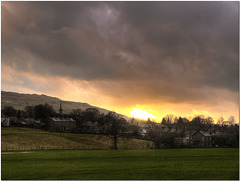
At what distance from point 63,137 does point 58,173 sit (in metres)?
75.3

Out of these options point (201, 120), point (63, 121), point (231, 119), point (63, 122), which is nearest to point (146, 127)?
point (201, 120)

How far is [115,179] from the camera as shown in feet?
80.3

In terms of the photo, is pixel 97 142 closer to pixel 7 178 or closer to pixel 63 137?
pixel 63 137

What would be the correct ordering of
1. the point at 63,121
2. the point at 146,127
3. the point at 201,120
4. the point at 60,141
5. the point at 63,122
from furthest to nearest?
the point at 63,121
the point at 63,122
the point at 201,120
the point at 146,127
the point at 60,141

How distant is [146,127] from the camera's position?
12769 cm

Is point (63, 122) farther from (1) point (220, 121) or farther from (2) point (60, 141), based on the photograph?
(1) point (220, 121)

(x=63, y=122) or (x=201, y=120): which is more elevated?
(x=201, y=120)

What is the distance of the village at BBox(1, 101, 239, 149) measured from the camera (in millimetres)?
74844

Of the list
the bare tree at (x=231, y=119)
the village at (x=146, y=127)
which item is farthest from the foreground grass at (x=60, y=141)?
the bare tree at (x=231, y=119)

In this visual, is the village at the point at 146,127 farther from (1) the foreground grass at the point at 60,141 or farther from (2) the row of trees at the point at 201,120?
(1) the foreground grass at the point at 60,141

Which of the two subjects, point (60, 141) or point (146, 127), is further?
point (146, 127)

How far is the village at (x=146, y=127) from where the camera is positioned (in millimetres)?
74844

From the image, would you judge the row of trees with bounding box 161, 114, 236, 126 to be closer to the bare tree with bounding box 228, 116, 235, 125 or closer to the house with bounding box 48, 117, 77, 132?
the bare tree with bounding box 228, 116, 235, 125

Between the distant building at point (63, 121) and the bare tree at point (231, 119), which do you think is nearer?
the bare tree at point (231, 119)
